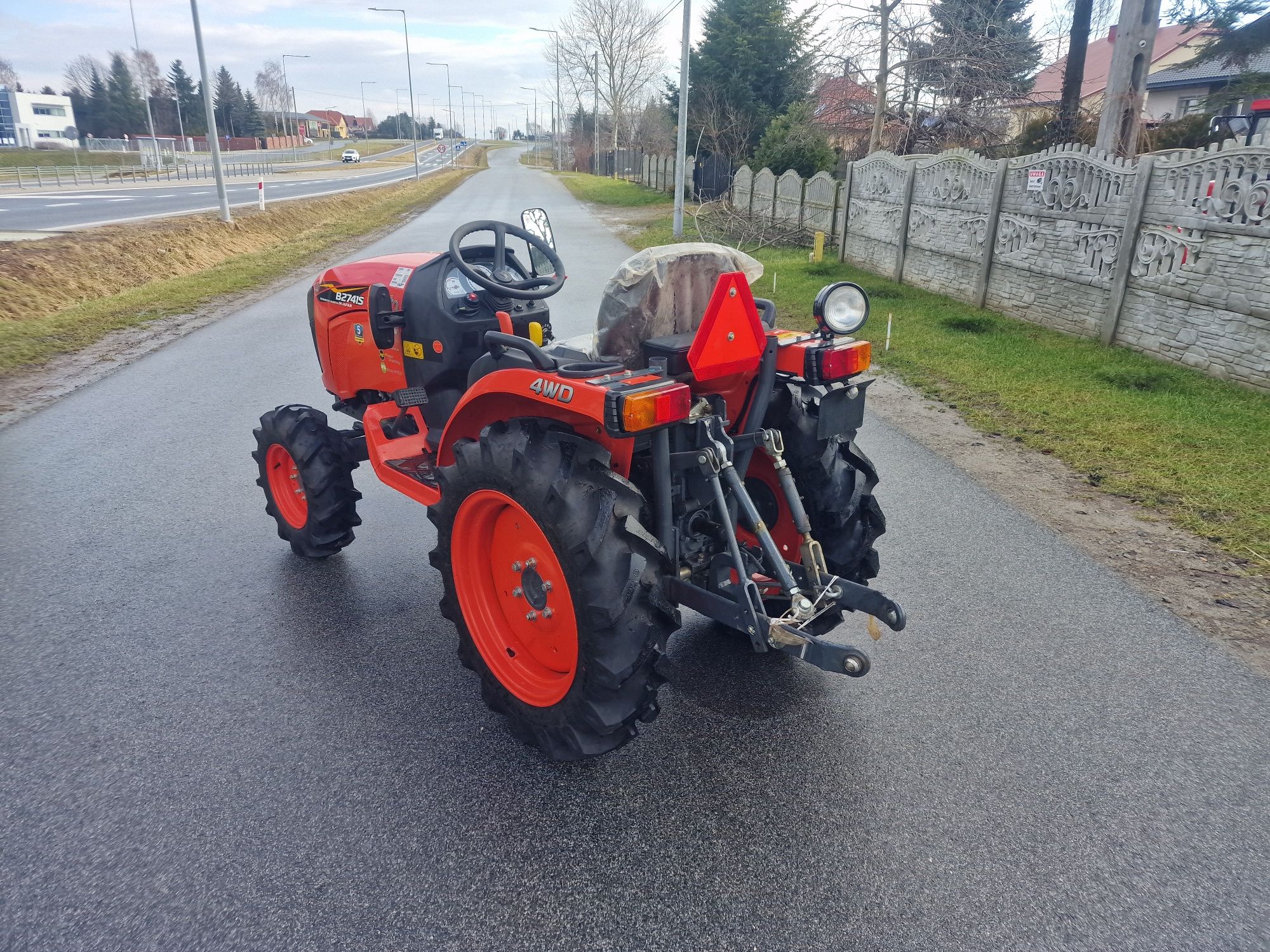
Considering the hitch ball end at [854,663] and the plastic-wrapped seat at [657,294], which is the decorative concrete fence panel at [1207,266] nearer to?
the plastic-wrapped seat at [657,294]

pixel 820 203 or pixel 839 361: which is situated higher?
pixel 820 203

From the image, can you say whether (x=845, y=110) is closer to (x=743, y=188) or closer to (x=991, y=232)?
(x=743, y=188)

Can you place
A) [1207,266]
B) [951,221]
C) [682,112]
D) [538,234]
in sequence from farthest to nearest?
1. [682,112]
2. [951,221]
3. [1207,266]
4. [538,234]

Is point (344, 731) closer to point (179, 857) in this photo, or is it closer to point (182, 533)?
point (179, 857)

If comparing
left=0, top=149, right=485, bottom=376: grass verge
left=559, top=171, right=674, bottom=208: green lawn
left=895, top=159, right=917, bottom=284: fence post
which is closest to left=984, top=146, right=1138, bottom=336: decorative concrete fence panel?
left=895, top=159, right=917, bottom=284: fence post

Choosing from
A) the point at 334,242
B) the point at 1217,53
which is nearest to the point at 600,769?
the point at 334,242

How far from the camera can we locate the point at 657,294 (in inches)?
110

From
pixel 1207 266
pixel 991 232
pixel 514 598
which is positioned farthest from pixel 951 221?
pixel 514 598

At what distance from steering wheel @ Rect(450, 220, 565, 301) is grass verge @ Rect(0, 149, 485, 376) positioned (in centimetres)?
669

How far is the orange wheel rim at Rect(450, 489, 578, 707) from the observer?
2834 millimetres

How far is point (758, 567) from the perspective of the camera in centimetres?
306

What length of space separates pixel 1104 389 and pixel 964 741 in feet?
18.3

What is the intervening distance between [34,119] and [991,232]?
88.3 m

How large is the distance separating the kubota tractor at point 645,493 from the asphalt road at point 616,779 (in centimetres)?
36
